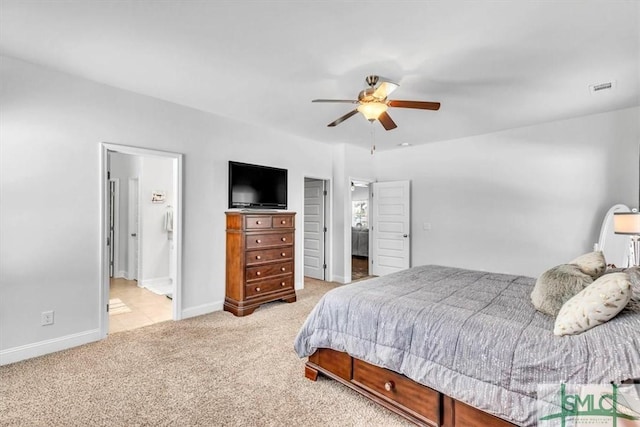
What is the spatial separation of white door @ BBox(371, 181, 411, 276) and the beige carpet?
3197 millimetres

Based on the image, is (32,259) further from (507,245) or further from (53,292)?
(507,245)

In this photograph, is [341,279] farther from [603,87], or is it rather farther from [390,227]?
[603,87]

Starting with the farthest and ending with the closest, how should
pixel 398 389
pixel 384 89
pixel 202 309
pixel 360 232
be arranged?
pixel 360 232 < pixel 202 309 < pixel 384 89 < pixel 398 389

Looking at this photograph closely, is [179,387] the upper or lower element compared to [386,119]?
lower

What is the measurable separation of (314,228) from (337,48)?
155 inches

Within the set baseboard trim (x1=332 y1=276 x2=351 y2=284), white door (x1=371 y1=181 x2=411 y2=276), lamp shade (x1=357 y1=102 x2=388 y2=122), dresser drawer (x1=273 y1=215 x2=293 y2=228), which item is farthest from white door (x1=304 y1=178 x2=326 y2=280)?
lamp shade (x1=357 y1=102 x2=388 y2=122)

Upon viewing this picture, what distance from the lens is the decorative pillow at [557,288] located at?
5.60ft

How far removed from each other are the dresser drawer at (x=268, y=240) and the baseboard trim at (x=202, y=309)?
914 mm

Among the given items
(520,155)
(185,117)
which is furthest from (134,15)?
(520,155)

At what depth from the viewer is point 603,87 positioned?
303cm

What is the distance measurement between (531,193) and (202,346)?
4.77m

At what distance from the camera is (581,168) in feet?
13.0

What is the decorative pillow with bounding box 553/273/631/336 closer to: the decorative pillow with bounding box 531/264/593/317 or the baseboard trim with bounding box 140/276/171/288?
the decorative pillow with bounding box 531/264/593/317

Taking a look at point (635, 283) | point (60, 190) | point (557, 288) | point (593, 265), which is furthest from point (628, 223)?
point (60, 190)
